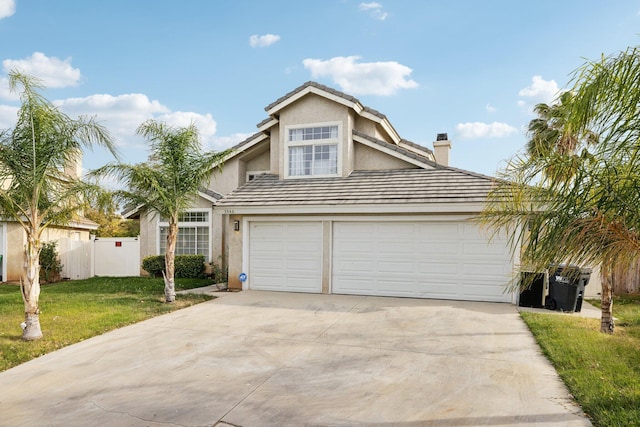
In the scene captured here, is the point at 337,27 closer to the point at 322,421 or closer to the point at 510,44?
the point at 510,44

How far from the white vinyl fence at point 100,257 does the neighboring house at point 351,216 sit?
720 cm

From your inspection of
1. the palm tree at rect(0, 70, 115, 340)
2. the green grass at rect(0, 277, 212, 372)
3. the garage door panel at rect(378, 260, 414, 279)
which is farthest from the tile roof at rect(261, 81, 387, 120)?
the palm tree at rect(0, 70, 115, 340)

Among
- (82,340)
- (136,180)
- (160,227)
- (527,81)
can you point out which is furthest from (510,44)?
(160,227)

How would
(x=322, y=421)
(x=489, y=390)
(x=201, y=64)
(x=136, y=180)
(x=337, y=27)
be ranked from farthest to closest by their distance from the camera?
(x=201, y=64)
(x=337, y=27)
(x=136, y=180)
(x=489, y=390)
(x=322, y=421)

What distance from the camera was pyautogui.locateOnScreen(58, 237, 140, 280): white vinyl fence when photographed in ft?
57.7

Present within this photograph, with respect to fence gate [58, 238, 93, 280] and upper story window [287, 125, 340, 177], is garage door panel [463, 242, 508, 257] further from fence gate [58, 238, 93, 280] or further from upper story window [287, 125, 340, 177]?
fence gate [58, 238, 93, 280]

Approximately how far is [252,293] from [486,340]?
7340 millimetres

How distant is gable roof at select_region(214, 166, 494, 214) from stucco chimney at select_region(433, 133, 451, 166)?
746cm

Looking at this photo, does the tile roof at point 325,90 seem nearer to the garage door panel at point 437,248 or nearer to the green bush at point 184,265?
the garage door panel at point 437,248

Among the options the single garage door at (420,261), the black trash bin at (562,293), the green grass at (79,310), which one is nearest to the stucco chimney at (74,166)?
the green grass at (79,310)

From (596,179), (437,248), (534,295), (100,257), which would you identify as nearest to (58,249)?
(100,257)

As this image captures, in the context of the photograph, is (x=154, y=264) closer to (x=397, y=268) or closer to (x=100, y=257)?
(x=100, y=257)

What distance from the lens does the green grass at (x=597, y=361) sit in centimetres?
423

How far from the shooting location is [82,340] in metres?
7.24
